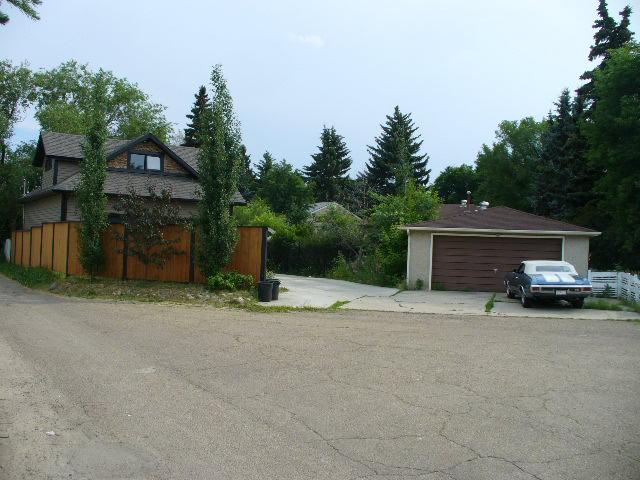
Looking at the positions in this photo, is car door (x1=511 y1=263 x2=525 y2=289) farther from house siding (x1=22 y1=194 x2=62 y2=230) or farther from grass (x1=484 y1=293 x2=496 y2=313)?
house siding (x1=22 y1=194 x2=62 y2=230)

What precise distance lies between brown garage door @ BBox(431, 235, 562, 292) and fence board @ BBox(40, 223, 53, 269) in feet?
50.0

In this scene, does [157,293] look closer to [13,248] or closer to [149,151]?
[149,151]

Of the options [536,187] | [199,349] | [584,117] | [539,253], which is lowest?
[199,349]

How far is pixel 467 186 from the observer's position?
78.1 m

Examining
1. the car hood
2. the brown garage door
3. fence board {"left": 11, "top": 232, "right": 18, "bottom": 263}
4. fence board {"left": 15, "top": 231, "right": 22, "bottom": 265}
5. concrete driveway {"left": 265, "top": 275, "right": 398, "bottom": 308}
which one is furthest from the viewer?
fence board {"left": 11, "top": 232, "right": 18, "bottom": 263}

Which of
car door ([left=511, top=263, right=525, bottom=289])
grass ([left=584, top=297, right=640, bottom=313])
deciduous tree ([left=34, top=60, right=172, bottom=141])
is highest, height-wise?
deciduous tree ([left=34, top=60, right=172, bottom=141])

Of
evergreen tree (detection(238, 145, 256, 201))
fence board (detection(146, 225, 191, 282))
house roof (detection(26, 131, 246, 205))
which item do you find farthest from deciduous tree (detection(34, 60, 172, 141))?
fence board (detection(146, 225, 191, 282))

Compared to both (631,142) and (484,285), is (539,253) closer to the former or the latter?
(484,285)

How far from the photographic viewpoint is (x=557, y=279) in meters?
18.1

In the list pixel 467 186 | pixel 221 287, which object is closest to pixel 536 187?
pixel 221 287

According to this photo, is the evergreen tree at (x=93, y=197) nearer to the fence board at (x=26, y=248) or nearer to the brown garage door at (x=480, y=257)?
the fence board at (x=26, y=248)

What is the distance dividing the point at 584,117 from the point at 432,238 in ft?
57.1

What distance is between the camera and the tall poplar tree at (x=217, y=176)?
63.3 ft

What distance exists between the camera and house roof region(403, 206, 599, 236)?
76.0 feet
